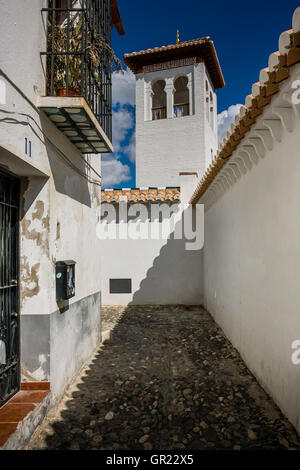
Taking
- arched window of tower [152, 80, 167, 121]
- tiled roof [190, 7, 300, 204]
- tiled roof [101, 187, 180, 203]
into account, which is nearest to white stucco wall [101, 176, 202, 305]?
tiled roof [101, 187, 180, 203]

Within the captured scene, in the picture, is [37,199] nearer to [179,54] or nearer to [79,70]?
[79,70]

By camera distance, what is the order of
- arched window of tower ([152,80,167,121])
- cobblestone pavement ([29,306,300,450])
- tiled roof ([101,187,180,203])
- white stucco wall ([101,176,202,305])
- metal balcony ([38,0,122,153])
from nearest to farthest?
cobblestone pavement ([29,306,300,450])
metal balcony ([38,0,122,153])
tiled roof ([101,187,180,203])
white stucco wall ([101,176,202,305])
arched window of tower ([152,80,167,121])

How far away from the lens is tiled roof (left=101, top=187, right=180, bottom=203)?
9812 millimetres

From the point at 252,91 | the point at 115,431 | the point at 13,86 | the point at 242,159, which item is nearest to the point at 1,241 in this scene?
the point at 13,86

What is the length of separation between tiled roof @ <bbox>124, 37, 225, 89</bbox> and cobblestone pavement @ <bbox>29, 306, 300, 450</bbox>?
13491mm

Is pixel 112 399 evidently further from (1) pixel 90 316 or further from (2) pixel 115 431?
(1) pixel 90 316

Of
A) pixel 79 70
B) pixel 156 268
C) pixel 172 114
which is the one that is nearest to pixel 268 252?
pixel 79 70

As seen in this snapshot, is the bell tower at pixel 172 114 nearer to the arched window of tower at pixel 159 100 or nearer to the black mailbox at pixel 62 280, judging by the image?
the arched window of tower at pixel 159 100

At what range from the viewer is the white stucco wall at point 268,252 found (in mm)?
2975

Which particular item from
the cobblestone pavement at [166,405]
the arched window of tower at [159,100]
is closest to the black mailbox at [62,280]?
the cobblestone pavement at [166,405]

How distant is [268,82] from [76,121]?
7.17 ft

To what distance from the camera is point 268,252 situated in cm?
372

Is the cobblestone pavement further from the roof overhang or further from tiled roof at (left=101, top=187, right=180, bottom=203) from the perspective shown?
tiled roof at (left=101, top=187, right=180, bottom=203)

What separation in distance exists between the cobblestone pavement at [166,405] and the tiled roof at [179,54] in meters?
13.5
